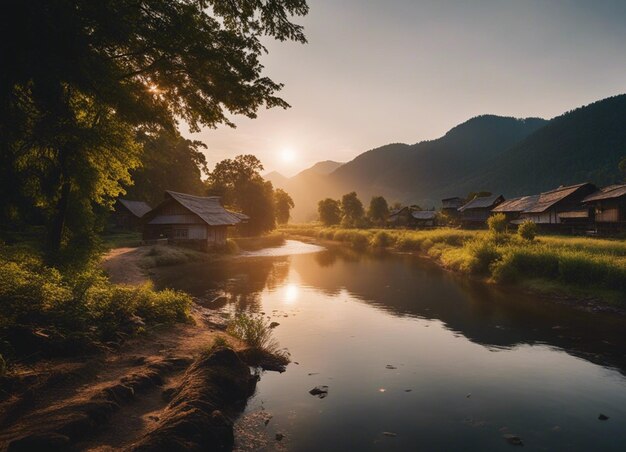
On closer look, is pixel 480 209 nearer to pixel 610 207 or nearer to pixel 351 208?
pixel 610 207

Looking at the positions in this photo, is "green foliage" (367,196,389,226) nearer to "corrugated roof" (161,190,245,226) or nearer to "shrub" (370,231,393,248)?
"shrub" (370,231,393,248)

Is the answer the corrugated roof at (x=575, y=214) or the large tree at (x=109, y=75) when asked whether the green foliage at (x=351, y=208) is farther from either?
the large tree at (x=109, y=75)

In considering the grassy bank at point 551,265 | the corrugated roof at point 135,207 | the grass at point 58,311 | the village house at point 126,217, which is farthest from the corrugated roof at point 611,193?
the village house at point 126,217

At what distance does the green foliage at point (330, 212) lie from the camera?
9862cm

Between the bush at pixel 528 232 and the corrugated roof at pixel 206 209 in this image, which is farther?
the corrugated roof at pixel 206 209

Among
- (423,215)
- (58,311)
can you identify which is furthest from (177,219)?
(423,215)

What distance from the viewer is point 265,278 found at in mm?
25891

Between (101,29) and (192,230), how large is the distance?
3118cm

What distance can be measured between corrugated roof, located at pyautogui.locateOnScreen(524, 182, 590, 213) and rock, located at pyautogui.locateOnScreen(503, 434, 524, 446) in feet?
141

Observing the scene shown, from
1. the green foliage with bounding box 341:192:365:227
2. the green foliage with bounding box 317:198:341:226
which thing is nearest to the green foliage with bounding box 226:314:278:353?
the green foliage with bounding box 341:192:365:227

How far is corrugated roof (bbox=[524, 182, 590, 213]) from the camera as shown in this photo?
41688 millimetres

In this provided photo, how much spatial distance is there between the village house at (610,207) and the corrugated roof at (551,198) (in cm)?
365

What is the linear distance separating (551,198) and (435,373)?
44.2 meters

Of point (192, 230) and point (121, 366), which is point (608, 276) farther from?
point (192, 230)
